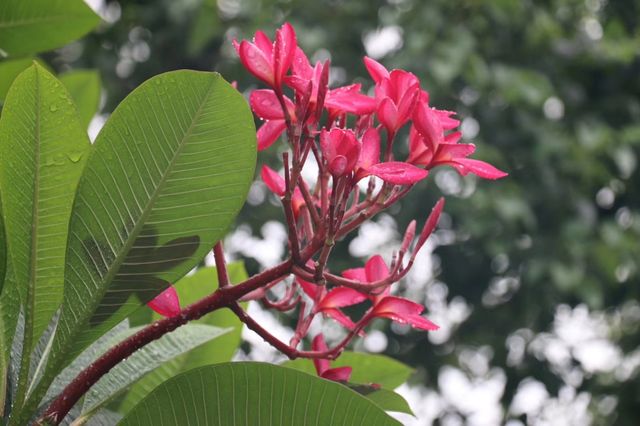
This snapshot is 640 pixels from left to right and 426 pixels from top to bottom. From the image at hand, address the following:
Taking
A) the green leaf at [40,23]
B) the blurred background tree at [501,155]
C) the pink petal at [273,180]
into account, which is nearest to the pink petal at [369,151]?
the pink petal at [273,180]

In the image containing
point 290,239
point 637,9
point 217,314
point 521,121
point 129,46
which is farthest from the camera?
point 129,46

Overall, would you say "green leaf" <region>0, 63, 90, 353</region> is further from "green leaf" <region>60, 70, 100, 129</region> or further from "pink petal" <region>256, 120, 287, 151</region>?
"green leaf" <region>60, 70, 100, 129</region>

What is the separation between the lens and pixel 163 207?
1.62 feet

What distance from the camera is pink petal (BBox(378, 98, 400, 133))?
A: 1.79 feet

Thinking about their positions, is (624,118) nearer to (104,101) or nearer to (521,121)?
(521,121)

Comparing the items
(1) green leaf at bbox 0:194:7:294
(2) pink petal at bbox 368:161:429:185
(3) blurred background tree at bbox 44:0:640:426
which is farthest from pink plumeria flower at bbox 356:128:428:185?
(3) blurred background tree at bbox 44:0:640:426

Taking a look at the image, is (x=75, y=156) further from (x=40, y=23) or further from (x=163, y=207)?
(x=40, y=23)

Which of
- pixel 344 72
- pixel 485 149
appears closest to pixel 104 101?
pixel 344 72

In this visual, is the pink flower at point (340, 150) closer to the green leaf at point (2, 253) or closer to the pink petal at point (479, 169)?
the pink petal at point (479, 169)

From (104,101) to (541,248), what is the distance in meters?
1.62

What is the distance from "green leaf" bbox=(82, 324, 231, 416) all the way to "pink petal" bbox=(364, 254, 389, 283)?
0.47 ft

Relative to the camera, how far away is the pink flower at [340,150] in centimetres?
49

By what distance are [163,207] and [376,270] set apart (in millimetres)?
142

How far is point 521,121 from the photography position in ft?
10.1
